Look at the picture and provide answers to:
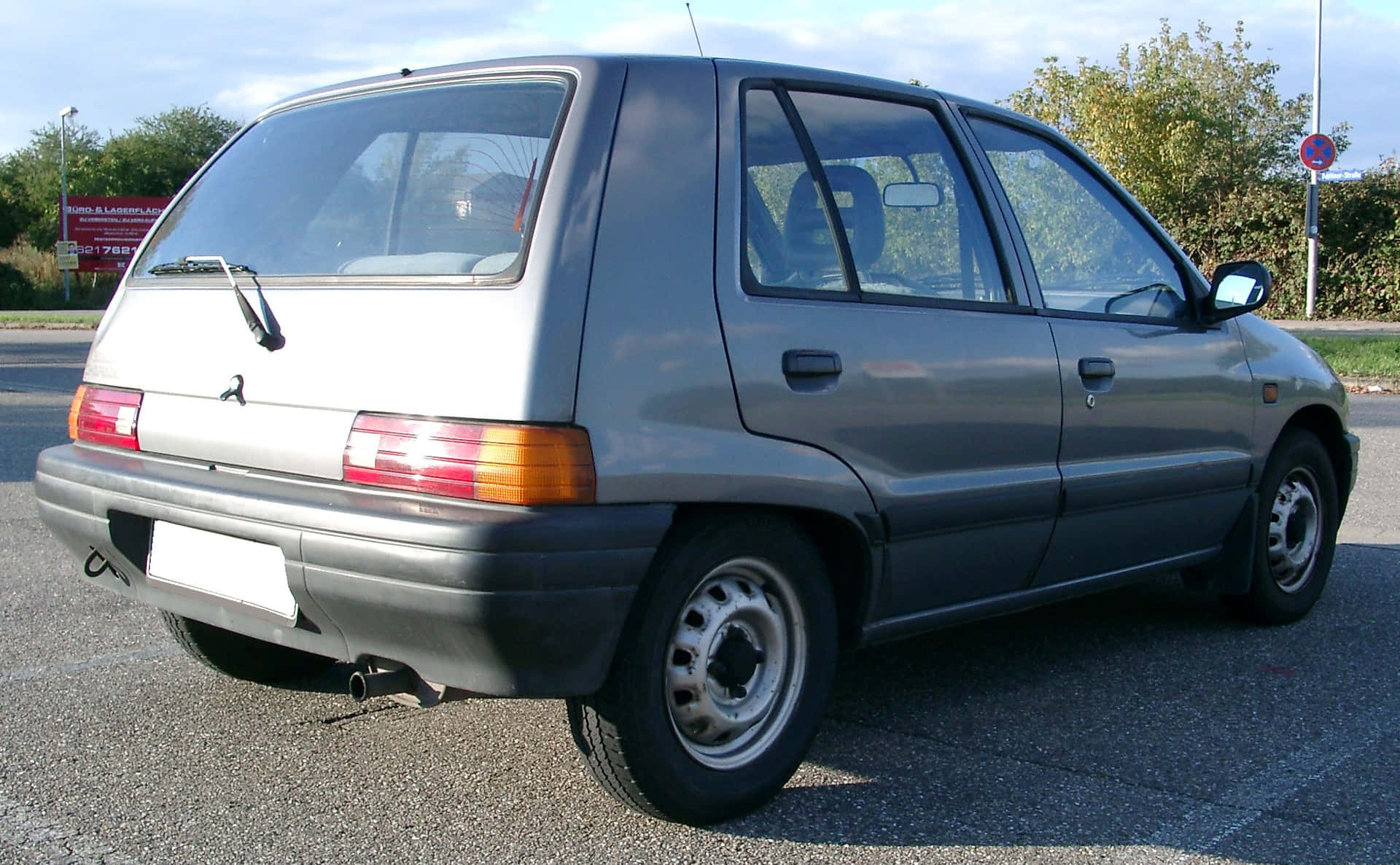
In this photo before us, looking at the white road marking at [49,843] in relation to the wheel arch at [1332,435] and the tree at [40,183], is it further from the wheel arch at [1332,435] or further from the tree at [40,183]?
the tree at [40,183]

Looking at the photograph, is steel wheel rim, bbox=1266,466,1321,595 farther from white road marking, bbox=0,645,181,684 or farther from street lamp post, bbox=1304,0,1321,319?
street lamp post, bbox=1304,0,1321,319

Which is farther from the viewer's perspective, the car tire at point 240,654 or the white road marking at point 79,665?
the white road marking at point 79,665

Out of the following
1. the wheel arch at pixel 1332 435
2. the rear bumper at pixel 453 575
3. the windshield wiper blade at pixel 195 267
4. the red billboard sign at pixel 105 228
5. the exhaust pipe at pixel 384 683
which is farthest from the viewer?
the red billboard sign at pixel 105 228

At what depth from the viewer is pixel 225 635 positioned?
Result: 397 centimetres

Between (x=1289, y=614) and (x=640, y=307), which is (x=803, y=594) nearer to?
(x=640, y=307)

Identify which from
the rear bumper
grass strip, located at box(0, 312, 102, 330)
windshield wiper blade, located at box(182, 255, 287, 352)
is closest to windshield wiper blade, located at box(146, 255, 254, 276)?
windshield wiper blade, located at box(182, 255, 287, 352)

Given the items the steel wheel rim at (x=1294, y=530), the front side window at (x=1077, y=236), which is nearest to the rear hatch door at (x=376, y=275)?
the front side window at (x=1077, y=236)

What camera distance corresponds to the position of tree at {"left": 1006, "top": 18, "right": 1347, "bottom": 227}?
2853 cm

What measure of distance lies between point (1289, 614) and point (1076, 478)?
64.6 inches

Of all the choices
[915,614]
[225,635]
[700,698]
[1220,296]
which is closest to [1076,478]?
[915,614]

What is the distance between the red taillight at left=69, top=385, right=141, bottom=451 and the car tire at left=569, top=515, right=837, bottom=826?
1.38m

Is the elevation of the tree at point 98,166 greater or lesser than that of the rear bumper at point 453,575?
greater

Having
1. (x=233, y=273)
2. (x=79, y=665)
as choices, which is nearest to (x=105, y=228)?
(x=79, y=665)

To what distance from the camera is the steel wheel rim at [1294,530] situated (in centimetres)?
500
